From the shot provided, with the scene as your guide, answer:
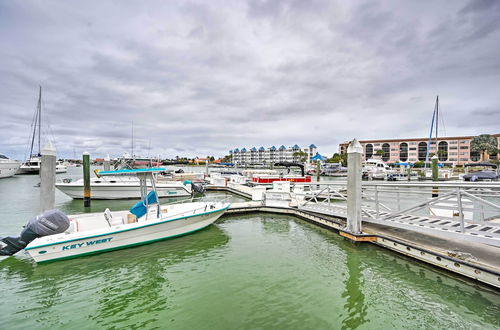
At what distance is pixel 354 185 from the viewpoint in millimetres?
8898

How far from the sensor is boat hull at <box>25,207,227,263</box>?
7492mm

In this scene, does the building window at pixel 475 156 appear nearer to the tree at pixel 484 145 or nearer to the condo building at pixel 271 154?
the tree at pixel 484 145

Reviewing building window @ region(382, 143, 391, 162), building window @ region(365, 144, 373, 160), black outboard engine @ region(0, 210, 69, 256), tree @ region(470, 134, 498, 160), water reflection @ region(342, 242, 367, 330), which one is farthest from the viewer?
building window @ region(365, 144, 373, 160)

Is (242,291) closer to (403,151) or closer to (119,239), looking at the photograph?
(119,239)

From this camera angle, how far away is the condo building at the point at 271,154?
132500mm

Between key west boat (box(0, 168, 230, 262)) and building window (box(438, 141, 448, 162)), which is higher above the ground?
building window (box(438, 141, 448, 162))

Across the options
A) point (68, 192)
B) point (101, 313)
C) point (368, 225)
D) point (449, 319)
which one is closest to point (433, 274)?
point (449, 319)

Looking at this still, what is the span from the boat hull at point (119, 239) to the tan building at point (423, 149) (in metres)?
80.9

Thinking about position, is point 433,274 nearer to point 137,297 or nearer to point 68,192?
point 137,297

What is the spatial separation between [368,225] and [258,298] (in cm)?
662

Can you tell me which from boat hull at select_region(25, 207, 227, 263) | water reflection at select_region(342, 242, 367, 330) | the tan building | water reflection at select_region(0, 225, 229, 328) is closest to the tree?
the tan building

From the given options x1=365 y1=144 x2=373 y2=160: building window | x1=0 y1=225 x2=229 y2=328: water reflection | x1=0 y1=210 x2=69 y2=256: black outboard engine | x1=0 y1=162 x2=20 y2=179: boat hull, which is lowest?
x1=0 y1=225 x2=229 y2=328: water reflection

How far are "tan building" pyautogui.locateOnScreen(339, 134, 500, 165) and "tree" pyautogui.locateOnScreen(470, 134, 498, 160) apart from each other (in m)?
2.48

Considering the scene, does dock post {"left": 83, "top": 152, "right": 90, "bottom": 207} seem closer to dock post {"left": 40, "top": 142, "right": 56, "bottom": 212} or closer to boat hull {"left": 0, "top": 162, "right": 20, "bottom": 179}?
dock post {"left": 40, "top": 142, "right": 56, "bottom": 212}
